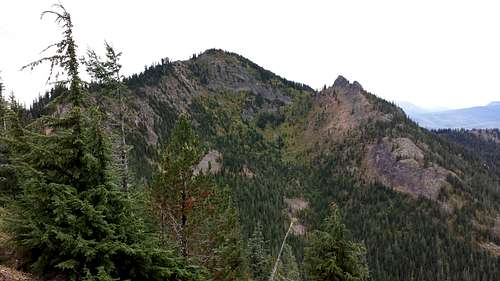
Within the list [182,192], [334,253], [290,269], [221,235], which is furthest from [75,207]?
[290,269]

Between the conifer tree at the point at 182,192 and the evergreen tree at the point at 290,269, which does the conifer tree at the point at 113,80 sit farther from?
the evergreen tree at the point at 290,269

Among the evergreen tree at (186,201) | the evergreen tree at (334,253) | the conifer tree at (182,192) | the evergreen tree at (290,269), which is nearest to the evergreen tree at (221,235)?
the evergreen tree at (186,201)

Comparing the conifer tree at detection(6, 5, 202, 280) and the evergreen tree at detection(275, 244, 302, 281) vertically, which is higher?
the conifer tree at detection(6, 5, 202, 280)

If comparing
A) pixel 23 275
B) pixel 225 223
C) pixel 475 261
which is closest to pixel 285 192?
pixel 475 261

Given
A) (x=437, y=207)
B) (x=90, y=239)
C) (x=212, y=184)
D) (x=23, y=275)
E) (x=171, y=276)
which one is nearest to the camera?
(x=90, y=239)

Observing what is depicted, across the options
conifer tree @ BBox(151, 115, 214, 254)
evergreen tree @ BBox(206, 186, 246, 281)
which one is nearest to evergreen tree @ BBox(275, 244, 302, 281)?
evergreen tree @ BBox(206, 186, 246, 281)

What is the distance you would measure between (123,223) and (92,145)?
3448 millimetres

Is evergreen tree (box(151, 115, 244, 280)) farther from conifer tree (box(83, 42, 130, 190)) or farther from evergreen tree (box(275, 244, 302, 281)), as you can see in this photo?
evergreen tree (box(275, 244, 302, 281))

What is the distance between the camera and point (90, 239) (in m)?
16.0

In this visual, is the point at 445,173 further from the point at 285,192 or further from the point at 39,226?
the point at 39,226

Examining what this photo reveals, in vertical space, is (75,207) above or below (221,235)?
above

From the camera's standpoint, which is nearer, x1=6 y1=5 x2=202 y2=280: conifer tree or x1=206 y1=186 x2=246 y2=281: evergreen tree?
x1=6 y1=5 x2=202 y2=280: conifer tree

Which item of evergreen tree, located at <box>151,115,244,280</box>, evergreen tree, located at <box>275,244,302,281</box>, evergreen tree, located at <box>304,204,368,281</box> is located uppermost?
→ evergreen tree, located at <box>151,115,244,280</box>

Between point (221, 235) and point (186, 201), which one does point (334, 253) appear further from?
point (186, 201)
